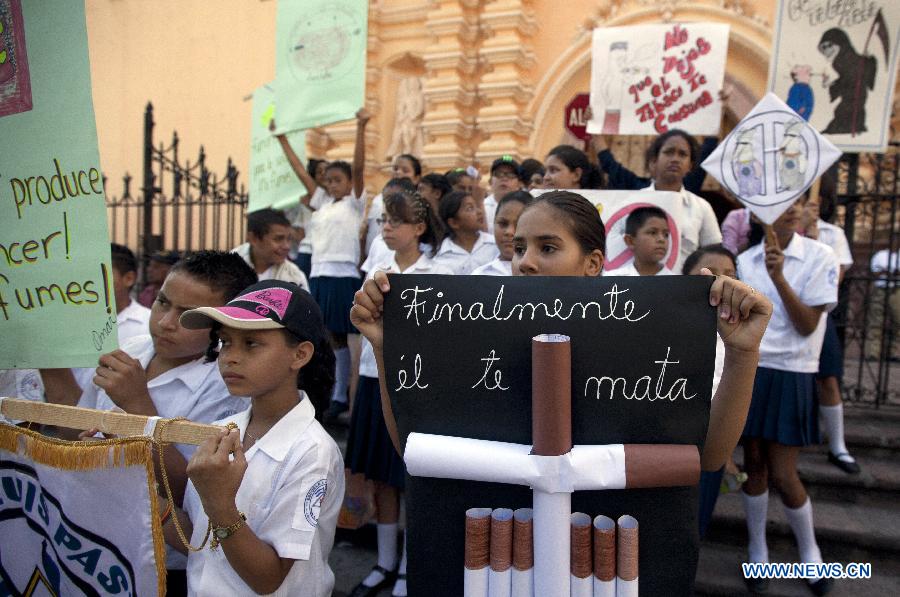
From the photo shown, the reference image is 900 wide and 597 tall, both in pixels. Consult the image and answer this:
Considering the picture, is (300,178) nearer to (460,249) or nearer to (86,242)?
(460,249)

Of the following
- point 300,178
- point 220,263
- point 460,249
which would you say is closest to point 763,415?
point 460,249

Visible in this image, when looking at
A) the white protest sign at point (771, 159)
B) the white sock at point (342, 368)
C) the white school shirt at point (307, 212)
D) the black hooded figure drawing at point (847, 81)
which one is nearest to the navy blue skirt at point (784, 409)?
the white protest sign at point (771, 159)

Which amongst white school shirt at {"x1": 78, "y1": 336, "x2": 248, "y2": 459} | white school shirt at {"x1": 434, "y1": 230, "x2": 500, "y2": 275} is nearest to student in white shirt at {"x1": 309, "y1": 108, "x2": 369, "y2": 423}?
white school shirt at {"x1": 434, "y1": 230, "x2": 500, "y2": 275}

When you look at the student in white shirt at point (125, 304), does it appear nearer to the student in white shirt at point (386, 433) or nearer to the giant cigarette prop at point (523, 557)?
the student in white shirt at point (386, 433)

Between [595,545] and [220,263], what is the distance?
1589 millimetres

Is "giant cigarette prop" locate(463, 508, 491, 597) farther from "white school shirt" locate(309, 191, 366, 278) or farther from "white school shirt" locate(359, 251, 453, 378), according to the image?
"white school shirt" locate(309, 191, 366, 278)

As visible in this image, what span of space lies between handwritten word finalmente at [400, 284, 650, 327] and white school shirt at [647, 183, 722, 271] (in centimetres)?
237

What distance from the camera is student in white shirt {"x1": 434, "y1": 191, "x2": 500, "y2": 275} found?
151 inches

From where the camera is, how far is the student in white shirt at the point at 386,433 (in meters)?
3.07

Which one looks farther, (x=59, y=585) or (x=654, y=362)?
(x=59, y=585)

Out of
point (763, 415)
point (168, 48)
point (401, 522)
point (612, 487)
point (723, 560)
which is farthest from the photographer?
point (168, 48)

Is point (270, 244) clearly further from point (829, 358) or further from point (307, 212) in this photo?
point (829, 358)

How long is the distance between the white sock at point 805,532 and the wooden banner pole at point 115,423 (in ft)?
9.38

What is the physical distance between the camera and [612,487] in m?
1.16
